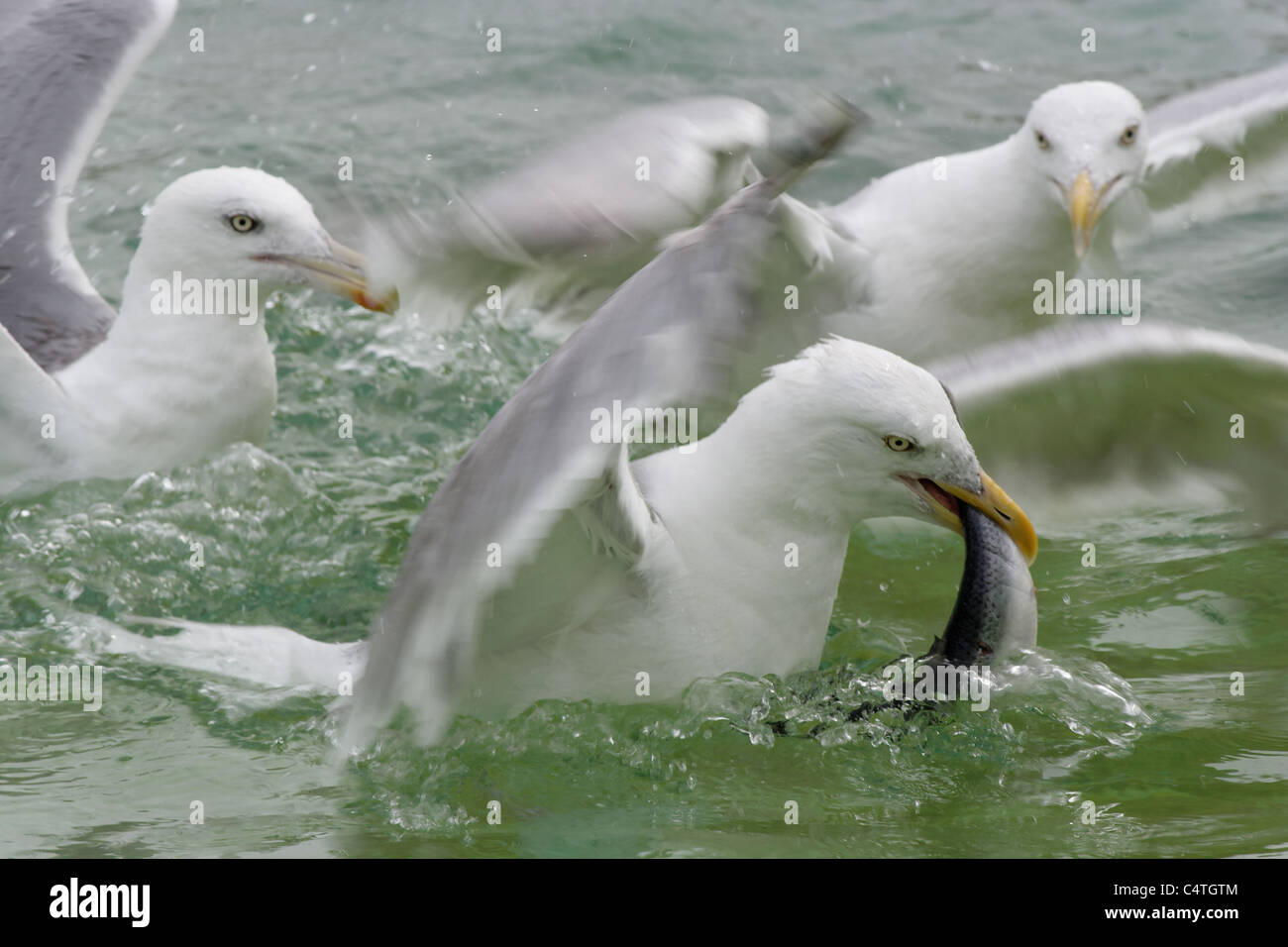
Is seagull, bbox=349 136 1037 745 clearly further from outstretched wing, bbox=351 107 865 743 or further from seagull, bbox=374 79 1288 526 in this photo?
seagull, bbox=374 79 1288 526

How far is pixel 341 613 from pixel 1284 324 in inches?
174

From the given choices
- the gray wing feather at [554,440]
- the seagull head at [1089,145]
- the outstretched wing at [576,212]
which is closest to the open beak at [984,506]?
the gray wing feather at [554,440]

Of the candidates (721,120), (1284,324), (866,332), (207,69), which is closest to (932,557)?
(866,332)

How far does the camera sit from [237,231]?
5.09 metres

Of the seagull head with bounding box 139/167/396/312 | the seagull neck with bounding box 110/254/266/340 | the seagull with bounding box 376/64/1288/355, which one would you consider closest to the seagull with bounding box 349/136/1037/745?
the seagull with bounding box 376/64/1288/355

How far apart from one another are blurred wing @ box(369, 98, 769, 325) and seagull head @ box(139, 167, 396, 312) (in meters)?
0.23

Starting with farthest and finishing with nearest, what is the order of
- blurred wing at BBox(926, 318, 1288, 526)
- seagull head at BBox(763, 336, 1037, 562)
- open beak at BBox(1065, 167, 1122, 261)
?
open beak at BBox(1065, 167, 1122, 261), blurred wing at BBox(926, 318, 1288, 526), seagull head at BBox(763, 336, 1037, 562)

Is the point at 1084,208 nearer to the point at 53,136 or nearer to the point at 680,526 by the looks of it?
the point at 680,526

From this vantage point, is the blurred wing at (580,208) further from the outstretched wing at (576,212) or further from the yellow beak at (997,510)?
the yellow beak at (997,510)

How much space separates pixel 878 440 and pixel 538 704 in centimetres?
92

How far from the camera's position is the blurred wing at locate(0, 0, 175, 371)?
544cm

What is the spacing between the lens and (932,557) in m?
5.29

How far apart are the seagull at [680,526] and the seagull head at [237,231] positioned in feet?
5.06

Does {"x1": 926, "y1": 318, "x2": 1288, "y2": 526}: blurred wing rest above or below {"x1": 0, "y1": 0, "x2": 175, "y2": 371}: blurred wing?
below
